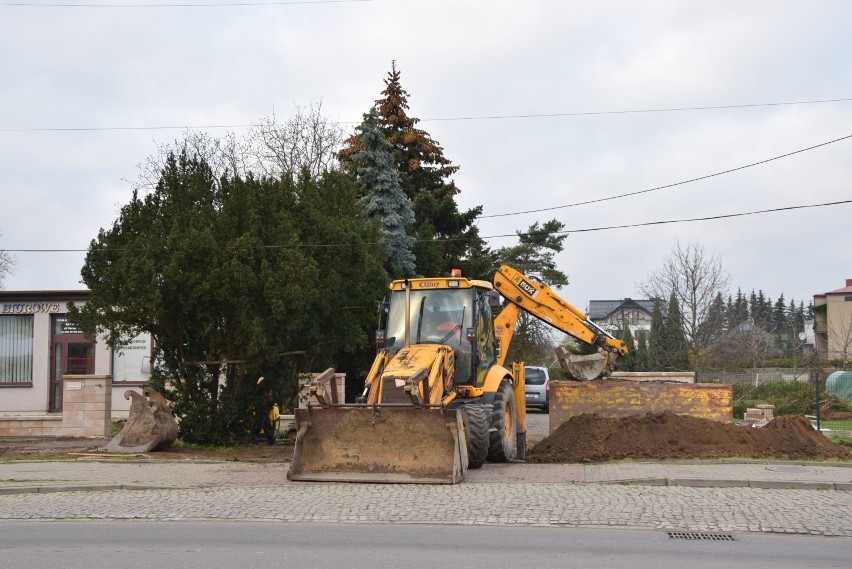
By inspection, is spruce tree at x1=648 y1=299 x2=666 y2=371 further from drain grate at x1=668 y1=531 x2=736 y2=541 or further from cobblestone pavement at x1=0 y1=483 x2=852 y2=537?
drain grate at x1=668 y1=531 x2=736 y2=541

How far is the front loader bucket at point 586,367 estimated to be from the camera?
64.4 ft

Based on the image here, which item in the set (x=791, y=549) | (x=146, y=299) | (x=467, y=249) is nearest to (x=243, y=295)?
(x=146, y=299)

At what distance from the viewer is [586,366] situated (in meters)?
19.8

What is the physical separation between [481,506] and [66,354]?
21941 mm

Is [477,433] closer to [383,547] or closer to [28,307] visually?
[383,547]

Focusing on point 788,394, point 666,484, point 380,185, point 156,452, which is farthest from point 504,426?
point 380,185

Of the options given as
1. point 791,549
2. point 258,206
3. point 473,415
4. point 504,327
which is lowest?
point 791,549

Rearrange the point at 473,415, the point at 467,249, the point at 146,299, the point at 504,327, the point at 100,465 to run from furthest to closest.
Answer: the point at 467,249, the point at 504,327, the point at 146,299, the point at 100,465, the point at 473,415

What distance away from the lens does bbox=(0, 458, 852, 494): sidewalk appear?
13.3 meters

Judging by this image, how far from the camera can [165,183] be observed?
19562 millimetres

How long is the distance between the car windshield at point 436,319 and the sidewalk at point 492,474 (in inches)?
93.4

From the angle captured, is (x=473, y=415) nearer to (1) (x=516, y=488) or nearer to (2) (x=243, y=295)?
(1) (x=516, y=488)

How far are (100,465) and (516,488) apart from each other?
755 centimetres

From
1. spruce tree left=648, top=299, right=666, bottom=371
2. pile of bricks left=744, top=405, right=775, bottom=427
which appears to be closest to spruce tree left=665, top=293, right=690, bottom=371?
spruce tree left=648, top=299, right=666, bottom=371
